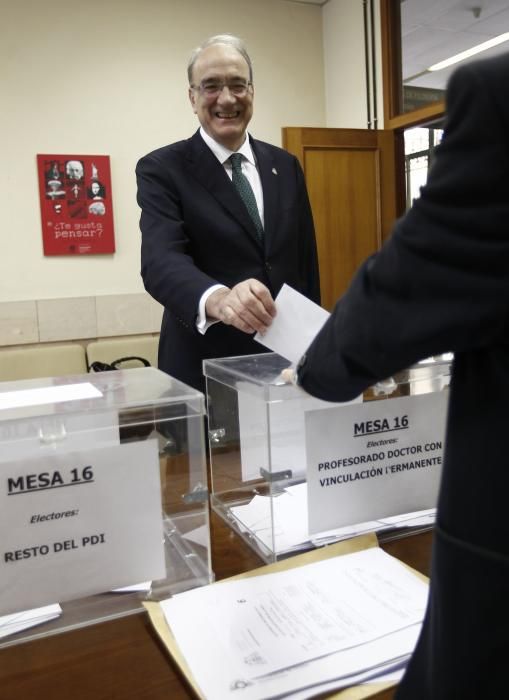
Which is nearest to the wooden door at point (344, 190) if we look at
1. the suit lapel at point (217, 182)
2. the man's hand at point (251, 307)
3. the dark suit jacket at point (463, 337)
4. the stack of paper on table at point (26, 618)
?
the suit lapel at point (217, 182)

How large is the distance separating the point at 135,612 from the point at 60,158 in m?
3.51

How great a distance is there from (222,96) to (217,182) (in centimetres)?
23

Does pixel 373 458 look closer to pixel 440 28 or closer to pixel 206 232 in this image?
pixel 206 232

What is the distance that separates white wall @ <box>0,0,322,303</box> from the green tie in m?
2.37

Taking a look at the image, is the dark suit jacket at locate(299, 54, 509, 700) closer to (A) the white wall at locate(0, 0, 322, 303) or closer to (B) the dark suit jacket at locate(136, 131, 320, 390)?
(B) the dark suit jacket at locate(136, 131, 320, 390)

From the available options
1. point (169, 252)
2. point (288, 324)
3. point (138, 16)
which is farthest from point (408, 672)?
point (138, 16)

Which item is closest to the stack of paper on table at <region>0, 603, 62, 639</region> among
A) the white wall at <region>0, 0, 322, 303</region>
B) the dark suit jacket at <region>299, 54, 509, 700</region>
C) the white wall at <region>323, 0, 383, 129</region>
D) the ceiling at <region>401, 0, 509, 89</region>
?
the dark suit jacket at <region>299, 54, 509, 700</region>

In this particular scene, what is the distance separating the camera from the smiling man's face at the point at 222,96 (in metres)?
1.63

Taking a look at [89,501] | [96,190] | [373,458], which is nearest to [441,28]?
[96,190]

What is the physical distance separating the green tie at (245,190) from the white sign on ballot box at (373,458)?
904 mm

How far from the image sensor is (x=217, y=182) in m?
1.66

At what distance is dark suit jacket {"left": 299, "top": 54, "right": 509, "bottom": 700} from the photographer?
1.32 ft

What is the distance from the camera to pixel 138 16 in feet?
12.7

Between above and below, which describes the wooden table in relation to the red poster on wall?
below
